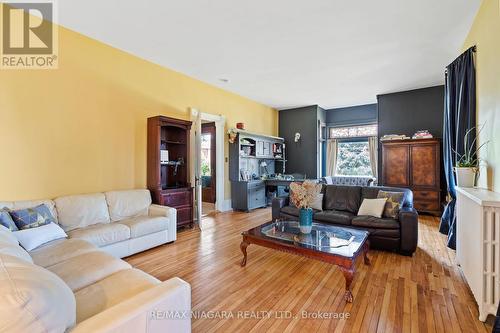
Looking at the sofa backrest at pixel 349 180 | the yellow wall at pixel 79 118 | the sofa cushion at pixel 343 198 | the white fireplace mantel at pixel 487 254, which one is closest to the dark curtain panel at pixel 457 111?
the sofa cushion at pixel 343 198

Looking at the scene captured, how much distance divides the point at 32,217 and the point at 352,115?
7.65m

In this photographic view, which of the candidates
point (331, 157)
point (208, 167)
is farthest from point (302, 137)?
point (208, 167)

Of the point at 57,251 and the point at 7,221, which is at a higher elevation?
the point at 7,221

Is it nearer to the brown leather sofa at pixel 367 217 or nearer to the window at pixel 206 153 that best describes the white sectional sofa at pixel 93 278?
the brown leather sofa at pixel 367 217

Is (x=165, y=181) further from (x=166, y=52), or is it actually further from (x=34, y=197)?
(x=166, y=52)

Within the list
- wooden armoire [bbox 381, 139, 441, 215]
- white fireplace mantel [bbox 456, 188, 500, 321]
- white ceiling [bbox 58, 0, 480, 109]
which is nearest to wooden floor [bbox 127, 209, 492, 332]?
white fireplace mantel [bbox 456, 188, 500, 321]

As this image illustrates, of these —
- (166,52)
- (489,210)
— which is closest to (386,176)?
(489,210)

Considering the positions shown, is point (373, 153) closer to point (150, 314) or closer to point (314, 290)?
point (314, 290)

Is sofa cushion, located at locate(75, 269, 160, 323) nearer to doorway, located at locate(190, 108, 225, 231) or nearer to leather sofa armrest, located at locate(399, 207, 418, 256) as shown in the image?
doorway, located at locate(190, 108, 225, 231)

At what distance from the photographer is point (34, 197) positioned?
9.61 feet

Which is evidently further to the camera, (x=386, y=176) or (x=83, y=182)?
(x=386, y=176)

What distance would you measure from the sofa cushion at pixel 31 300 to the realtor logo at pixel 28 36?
310cm

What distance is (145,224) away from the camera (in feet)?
10.4

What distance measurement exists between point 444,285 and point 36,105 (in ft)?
16.5
